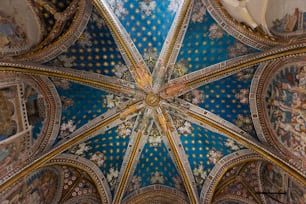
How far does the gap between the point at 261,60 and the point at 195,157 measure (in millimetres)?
4633

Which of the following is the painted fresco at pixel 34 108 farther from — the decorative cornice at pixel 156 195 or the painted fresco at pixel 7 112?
the decorative cornice at pixel 156 195

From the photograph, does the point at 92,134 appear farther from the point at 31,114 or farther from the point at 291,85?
the point at 291,85

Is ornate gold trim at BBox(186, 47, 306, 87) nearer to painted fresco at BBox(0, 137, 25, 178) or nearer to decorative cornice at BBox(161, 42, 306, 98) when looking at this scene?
decorative cornice at BBox(161, 42, 306, 98)

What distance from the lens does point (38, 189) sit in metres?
11.4

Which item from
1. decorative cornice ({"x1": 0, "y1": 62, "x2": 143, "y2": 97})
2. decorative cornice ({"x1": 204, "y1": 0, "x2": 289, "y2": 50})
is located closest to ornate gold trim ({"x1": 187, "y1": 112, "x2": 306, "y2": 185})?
decorative cornice ({"x1": 0, "y1": 62, "x2": 143, "y2": 97})

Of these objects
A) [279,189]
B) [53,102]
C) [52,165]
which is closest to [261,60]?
[279,189]

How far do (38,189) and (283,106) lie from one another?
844cm

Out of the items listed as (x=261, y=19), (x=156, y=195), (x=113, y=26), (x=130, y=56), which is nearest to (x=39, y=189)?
(x=156, y=195)

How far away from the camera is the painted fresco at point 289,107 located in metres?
9.68

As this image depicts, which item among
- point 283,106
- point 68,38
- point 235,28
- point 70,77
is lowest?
point 70,77

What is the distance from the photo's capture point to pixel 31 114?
10.8 meters

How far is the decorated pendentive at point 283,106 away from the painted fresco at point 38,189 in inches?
289

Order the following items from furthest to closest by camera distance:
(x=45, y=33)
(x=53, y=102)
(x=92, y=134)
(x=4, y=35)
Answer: (x=92, y=134) → (x=53, y=102) → (x=45, y=33) → (x=4, y=35)

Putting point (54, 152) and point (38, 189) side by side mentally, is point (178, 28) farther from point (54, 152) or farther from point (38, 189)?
point (38, 189)
